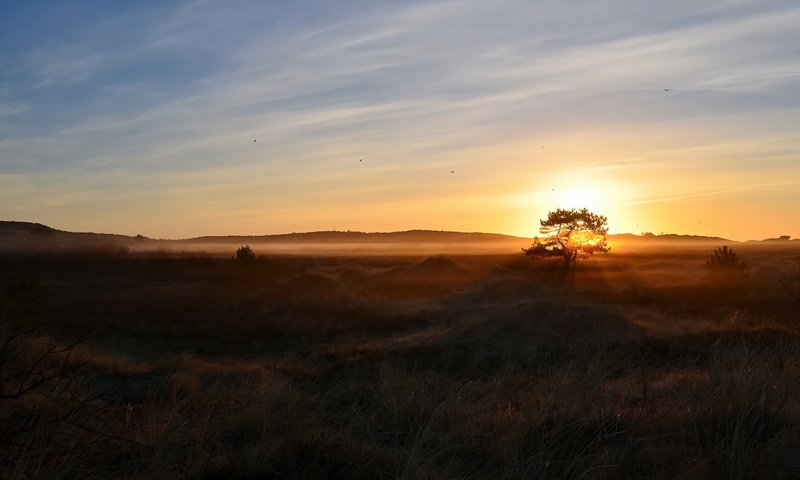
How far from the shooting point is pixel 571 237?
5944cm

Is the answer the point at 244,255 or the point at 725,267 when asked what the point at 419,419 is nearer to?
the point at 725,267

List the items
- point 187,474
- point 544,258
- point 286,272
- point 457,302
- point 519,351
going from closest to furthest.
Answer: point 187,474 → point 519,351 → point 457,302 → point 286,272 → point 544,258

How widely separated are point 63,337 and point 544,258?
45652mm

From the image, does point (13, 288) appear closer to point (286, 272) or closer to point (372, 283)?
point (286, 272)

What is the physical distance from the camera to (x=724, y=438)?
5.16m

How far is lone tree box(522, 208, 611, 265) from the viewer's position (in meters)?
59.3

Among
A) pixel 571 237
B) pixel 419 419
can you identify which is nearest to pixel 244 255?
pixel 571 237

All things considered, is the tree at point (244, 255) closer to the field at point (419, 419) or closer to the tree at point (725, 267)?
the tree at point (725, 267)

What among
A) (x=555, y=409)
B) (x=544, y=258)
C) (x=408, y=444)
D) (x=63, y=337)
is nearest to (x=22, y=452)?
(x=408, y=444)

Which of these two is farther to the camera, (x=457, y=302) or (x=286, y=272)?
(x=286, y=272)

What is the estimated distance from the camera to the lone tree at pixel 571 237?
5931cm

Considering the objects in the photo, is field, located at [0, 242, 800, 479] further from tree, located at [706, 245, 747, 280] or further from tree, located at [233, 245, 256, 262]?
tree, located at [233, 245, 256, 262]

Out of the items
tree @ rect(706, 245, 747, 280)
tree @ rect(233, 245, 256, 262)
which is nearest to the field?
tree @ rect(706, 245, 747, 280)

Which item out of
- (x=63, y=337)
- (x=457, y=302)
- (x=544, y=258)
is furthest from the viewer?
(x=544, y=258)
